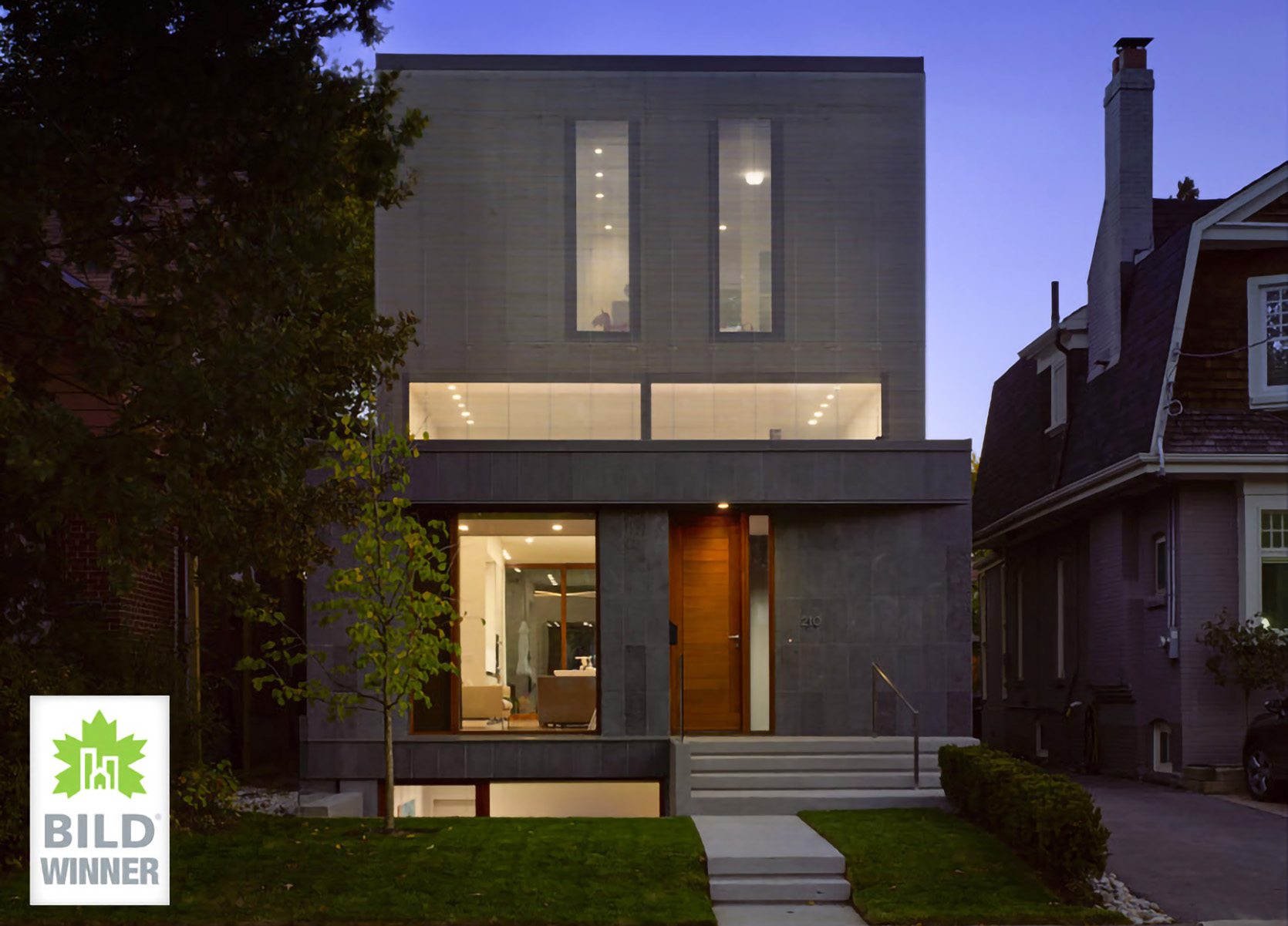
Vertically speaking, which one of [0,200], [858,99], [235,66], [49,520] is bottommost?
[49,520]

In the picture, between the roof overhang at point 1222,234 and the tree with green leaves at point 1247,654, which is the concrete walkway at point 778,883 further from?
the roof overhang at point 1222,234

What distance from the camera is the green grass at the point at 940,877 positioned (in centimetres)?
998

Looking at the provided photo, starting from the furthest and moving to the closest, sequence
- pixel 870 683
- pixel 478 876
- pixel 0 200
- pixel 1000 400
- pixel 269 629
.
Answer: pixel 1000 400
pixel 269 629
pixel 870 683
pixel 478 876
pixel 0 200

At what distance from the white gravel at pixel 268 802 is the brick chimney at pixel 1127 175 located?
12916 millimetres

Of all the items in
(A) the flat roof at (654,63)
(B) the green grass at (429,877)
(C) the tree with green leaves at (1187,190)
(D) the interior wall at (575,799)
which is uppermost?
(C) the tree with green leaves at (1187,190)

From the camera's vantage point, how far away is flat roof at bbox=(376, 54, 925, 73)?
18797 millimetres

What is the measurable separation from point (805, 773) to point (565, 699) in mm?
3493

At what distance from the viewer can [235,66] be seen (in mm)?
11078

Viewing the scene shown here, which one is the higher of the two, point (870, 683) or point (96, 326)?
point (96, 326)

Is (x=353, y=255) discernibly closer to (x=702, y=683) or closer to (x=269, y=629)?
(x=269, y=629)

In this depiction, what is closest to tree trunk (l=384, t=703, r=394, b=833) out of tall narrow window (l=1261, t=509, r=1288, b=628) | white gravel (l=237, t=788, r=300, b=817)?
white gravel (l=237, t=788, r=300, b=817)

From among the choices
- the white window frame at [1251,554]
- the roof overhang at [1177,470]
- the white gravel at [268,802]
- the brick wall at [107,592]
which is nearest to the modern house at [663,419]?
the white gravel at [268,802]

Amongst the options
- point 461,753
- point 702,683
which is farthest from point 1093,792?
point 461,753

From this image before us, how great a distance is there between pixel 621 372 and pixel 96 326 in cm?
871
